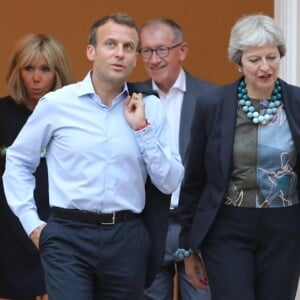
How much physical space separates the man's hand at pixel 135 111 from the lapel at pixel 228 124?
37 cm

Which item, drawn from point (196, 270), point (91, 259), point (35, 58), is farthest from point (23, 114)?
point (91, 259)

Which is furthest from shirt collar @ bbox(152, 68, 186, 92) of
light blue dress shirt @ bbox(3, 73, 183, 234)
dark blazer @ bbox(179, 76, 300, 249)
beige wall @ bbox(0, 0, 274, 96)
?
beige wall @ bbox(0, 0, 274, 96)

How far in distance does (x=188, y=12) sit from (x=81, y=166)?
132 inches

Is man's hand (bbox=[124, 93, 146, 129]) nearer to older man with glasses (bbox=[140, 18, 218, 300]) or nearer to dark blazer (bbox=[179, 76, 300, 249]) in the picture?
dark blazer (bbox=[179, 76, 300, 249])

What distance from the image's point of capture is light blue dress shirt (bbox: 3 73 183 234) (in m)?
4.43

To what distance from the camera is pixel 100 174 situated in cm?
442

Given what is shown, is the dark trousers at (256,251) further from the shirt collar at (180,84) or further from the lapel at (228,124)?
the shirt collar at (180,84)

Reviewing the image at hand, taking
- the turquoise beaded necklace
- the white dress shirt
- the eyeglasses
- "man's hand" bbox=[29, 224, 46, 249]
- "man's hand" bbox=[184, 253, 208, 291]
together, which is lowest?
"man's hand" bbox=[184, 253, 208, 291]

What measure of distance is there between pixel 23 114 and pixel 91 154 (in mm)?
1320

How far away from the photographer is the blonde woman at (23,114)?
566 cm

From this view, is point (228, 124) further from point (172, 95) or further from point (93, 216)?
point (172, 95)

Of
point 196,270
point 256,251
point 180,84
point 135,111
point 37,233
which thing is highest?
point 135,111

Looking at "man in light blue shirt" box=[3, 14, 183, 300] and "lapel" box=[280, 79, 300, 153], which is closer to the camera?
"man in light blue shirt" box=[3, 14, 183, 300]

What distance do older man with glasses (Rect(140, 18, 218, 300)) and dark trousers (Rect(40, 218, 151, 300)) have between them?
0.94m
